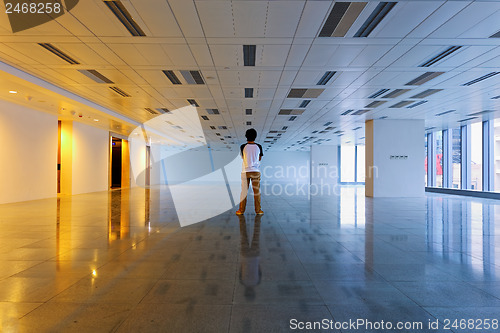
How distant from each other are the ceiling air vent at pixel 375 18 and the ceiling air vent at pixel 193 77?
4516 millimetres

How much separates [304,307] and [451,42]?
6.79m

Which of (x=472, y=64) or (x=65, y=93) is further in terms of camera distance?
(x=65, y=93)

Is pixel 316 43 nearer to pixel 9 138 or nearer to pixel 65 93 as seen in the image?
pixel 65 93

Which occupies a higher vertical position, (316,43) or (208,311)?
(316,43)

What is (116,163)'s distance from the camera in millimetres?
24578

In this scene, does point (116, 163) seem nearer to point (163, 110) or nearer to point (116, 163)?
point (116, 163)

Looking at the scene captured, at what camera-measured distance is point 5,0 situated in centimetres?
502

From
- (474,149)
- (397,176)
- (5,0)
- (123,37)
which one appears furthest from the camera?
(474,149)

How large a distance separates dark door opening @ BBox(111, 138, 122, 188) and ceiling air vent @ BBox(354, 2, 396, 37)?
2124cm

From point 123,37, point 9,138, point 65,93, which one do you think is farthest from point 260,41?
point 9,138

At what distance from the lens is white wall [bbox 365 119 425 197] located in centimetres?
1666

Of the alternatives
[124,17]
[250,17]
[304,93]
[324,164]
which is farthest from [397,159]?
[324,164]

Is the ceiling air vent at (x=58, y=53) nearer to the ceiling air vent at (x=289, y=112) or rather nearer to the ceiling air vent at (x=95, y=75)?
the ceiling air vent at (x=95, y=75)

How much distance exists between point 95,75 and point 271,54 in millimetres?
5211
